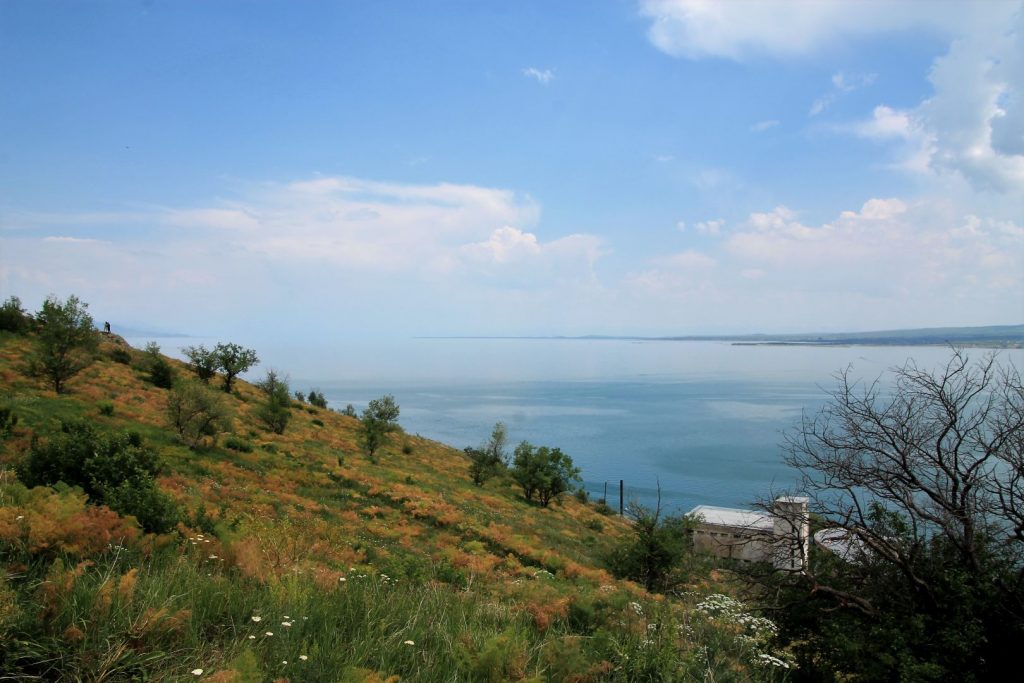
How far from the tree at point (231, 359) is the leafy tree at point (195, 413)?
18.1 m

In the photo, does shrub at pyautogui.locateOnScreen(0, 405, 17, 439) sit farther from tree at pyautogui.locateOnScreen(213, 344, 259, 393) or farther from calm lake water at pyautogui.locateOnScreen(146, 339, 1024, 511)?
calm lake water at pyautogui.locateOnScreen(146, 339, 1024, 511)

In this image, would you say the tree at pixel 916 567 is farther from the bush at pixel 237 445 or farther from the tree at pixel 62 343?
the tree at pixel 62 343

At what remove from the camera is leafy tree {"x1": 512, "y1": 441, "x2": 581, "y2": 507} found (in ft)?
124

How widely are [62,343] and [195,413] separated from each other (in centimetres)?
723

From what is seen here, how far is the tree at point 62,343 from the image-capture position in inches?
968

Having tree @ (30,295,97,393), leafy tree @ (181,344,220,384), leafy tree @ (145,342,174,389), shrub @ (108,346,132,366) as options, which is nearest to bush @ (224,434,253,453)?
tree @ (30,295,97,393)

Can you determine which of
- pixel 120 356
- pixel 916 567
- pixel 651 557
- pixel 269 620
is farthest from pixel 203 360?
pixel 916 567

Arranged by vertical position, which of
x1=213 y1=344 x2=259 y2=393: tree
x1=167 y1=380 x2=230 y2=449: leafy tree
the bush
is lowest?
the bush

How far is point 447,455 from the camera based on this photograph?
51219 millimetres

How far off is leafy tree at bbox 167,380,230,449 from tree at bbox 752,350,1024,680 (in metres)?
22.8

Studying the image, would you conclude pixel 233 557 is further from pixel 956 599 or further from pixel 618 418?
pixel 618 418

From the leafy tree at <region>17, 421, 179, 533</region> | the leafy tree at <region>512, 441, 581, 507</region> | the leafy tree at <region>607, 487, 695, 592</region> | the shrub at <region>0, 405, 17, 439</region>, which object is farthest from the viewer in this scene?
the leafy tree at <region>512, 441, 581, 507</region>

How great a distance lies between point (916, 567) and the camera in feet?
37.7

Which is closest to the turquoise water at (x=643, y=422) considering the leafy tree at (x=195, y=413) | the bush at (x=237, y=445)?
the bush at (x=237, y=445)
